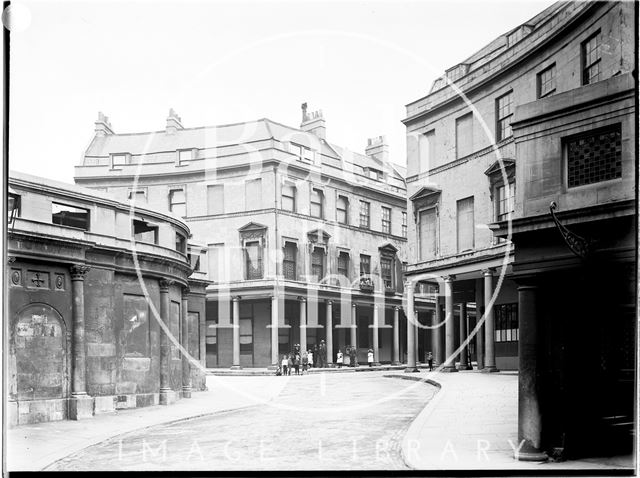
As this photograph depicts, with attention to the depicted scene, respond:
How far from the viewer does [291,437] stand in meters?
11.7

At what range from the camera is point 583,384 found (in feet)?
35.4

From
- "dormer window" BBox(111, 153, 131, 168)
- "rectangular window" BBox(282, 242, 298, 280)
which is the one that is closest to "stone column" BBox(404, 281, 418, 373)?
"rectangular window" BBox(282, 242, 298, 280)

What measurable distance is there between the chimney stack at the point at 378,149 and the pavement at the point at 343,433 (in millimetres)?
3589

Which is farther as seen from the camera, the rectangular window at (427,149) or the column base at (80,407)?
the column base at (80,407)

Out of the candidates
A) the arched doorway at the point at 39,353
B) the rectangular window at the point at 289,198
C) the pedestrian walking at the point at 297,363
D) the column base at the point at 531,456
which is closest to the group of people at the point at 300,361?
the pedestrian walking at the point at 297,363

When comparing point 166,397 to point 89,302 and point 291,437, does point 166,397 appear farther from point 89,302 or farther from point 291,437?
point 291,437

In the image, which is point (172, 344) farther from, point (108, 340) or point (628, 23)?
point (628, 23)

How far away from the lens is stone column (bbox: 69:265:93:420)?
16812 millimetres

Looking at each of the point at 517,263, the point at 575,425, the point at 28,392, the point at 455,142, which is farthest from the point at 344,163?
the point at 28,392

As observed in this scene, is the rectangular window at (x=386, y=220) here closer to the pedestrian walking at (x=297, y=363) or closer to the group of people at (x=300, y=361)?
the group of people at (x=300, y=361)

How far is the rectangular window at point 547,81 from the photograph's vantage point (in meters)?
10.7

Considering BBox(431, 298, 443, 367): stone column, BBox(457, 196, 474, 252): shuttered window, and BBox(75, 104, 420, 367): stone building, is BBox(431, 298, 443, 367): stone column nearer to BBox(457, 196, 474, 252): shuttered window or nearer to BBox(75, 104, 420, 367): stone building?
BBox(75, 104, 420, 367): stone building

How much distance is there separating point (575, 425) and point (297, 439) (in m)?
3.92

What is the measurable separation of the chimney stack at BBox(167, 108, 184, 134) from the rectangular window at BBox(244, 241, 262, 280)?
4377 mm
